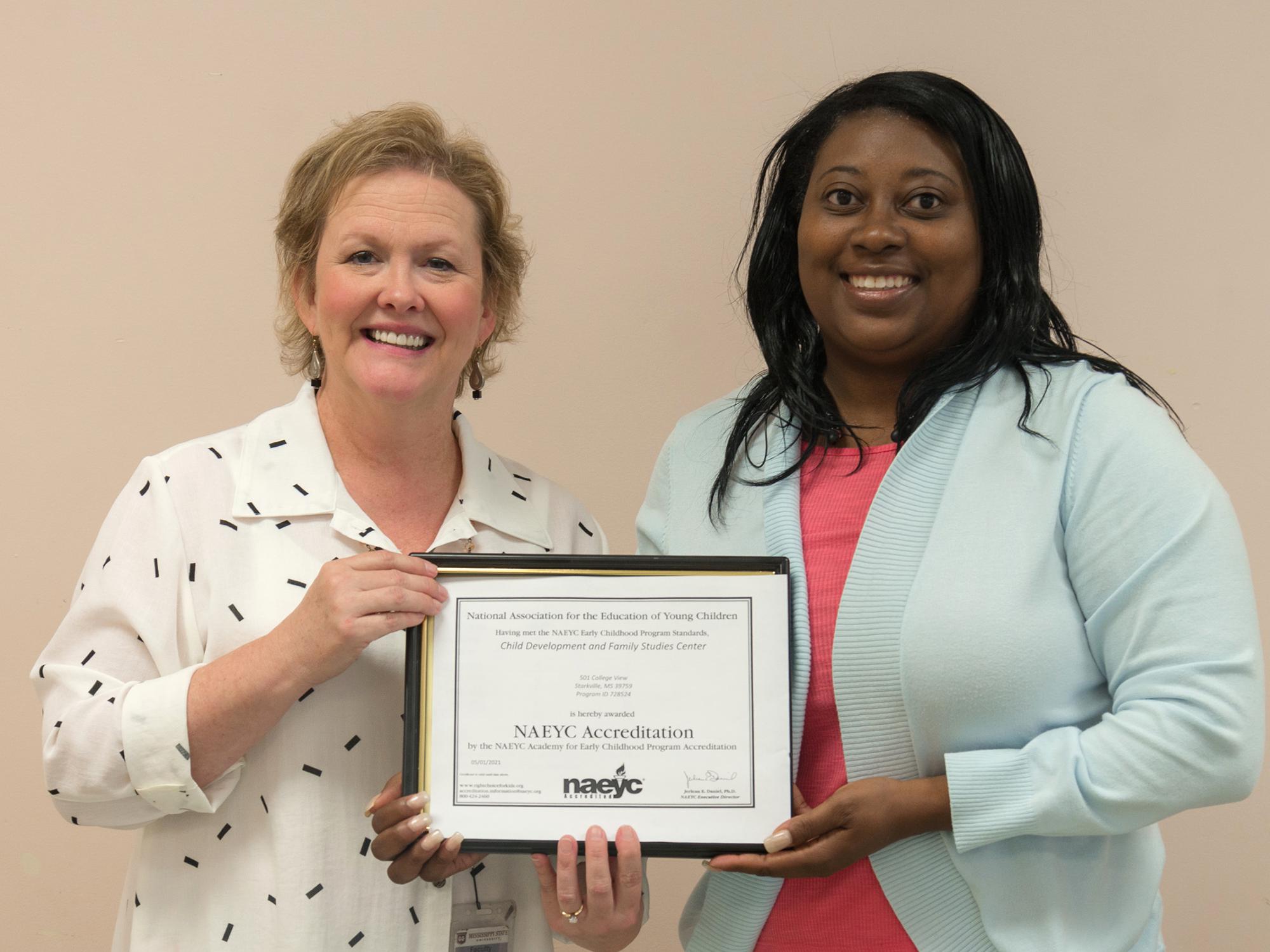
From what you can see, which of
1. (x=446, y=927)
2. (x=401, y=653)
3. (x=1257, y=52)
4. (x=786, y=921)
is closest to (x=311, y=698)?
(x=401, y=653)

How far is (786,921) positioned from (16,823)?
1.74 m

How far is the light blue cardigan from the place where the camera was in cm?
134

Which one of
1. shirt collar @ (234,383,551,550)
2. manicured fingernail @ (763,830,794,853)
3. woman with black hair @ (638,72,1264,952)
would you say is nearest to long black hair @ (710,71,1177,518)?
woman with black hair @ (638,72,1264,952)

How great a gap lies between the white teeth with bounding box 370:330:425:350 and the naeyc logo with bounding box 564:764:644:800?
653mm

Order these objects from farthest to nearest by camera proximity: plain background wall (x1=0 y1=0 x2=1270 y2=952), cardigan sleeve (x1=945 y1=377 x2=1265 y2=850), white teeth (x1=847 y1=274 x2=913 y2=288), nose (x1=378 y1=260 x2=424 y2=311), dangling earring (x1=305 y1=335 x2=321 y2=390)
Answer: plain background wall (x1=0 y1=0 x2=1270 y2=952)
dangling earring (x1=305 y1=335 x2=321 y2=390)
nose (x1=378 y1=260 x2=424 y2=311)
white teeth (x1=847 y1=274 x2=913 y2=288)
cardigan sleeve (x1=945 y1=377 x2=1265 y2=850)

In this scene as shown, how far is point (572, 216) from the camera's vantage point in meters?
2.57

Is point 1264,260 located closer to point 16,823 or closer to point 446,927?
point 446,927

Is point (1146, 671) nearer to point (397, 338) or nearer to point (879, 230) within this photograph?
point (879, 230)

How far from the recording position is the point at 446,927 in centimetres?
162

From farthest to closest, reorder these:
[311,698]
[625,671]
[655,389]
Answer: [655,389] → [311,698] → [625,671]

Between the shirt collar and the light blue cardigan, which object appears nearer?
the light blue cardigan

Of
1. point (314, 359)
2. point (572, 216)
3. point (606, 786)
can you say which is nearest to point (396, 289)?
point (314, 359)

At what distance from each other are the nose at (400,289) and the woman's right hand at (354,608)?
0.38 meters
